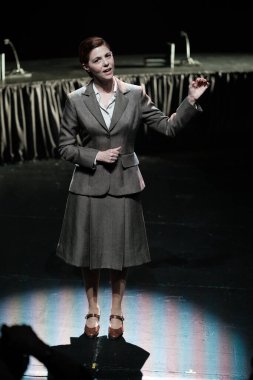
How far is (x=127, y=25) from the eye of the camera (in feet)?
28.0

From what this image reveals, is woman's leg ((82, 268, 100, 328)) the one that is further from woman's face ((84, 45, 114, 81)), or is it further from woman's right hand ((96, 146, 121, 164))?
woman's face ((84, 45, 114, 81))

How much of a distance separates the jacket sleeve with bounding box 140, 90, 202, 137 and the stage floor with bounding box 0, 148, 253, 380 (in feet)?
3.24

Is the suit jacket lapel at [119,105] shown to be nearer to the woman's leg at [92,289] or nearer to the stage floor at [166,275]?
the woman's leg at [92,289]

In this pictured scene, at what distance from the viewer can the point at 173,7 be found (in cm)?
861

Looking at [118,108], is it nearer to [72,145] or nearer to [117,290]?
[72,145]

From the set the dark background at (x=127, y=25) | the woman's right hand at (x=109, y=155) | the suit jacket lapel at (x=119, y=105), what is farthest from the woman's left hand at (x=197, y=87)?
the dark background at (x=127, y=25)

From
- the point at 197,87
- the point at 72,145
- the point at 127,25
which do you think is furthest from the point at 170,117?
the point at 127,25

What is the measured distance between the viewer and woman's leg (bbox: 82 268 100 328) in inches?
142

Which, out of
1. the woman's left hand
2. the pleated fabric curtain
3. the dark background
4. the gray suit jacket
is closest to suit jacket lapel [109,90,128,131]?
the gray suit jacket

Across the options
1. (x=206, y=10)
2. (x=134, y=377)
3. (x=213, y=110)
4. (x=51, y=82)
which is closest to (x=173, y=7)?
(x=206, y=10)

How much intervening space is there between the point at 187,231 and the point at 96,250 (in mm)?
1687

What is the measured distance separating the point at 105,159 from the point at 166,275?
126 centimetres

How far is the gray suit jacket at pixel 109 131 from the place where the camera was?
3.36 metres

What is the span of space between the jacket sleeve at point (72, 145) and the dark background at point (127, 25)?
5.08m
